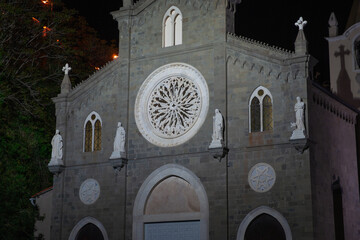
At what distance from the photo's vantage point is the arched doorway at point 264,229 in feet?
84.8

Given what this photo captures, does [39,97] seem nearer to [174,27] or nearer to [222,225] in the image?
[174,27]

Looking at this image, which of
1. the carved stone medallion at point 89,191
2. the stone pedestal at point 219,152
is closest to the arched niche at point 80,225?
the carved stone medallion at point 89,191

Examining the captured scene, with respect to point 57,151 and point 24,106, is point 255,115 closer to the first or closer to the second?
point 57,151

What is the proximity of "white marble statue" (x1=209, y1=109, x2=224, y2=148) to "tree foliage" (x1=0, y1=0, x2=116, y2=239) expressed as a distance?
33.8ft

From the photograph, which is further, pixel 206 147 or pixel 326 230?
pixel 206 147

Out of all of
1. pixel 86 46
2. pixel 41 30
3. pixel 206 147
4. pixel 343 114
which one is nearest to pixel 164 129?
pixel 206 147

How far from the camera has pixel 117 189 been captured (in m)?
29.9

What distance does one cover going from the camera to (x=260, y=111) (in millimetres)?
27469

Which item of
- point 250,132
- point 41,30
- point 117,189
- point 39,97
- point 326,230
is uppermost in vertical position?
point 41,30

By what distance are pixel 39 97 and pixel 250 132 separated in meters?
14.1

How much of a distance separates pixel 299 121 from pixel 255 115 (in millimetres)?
2387

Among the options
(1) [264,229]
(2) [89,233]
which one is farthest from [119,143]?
(1) [264,229]

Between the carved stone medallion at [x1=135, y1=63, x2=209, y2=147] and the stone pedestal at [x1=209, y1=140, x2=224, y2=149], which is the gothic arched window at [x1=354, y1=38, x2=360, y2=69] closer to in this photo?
the carved stone medallion at [x1=135, y1=63, x2=209, y2=147]

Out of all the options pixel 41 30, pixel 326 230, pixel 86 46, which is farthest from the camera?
pixel 86 46
